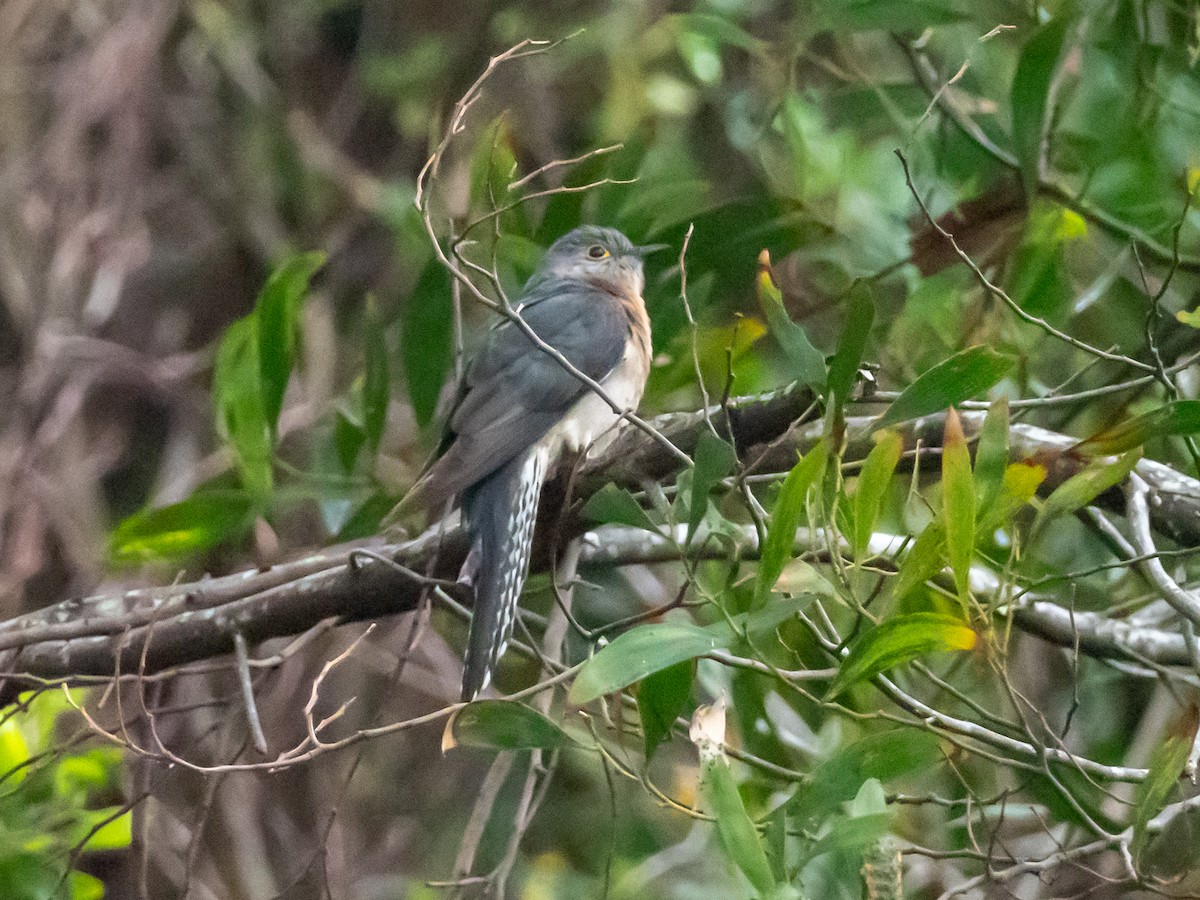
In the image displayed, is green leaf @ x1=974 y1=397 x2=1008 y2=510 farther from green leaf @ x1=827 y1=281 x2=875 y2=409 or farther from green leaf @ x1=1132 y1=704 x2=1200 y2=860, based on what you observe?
green leaf @ x1=1132 y1=704 x2=1200 y2=860

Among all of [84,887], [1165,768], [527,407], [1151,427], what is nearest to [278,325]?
[527,407]

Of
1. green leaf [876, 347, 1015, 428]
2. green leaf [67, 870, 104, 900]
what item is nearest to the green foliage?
green leaf [67, 870, 104, 900]

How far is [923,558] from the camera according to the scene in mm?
1648

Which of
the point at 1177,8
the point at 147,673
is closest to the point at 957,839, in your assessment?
the point at 147,673

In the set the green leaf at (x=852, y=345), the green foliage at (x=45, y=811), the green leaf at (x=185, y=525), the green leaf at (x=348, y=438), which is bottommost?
the green foliage at (x=45, y=811)

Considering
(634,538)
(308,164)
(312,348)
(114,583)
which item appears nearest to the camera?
(634,538)

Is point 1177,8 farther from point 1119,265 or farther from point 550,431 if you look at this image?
point 550,431

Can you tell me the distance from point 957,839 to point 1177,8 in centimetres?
197

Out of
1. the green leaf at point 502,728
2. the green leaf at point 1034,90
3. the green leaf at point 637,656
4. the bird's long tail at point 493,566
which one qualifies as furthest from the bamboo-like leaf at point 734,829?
the green leaf at point 1034,90

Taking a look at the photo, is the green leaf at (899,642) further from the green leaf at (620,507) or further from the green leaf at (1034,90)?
the green leaf at (1034,90)

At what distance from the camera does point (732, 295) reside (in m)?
3.12

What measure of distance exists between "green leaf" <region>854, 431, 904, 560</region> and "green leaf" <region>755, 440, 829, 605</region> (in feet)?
0.19

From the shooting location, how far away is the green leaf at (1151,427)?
6.10 ft

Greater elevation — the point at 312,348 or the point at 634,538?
the point at 634,538
